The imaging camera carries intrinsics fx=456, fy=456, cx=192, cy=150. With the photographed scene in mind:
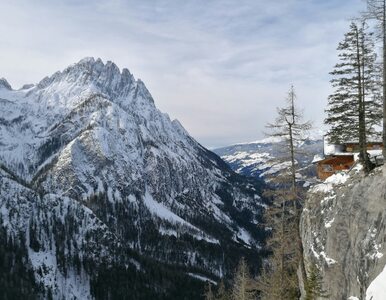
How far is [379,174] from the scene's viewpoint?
30531 mm

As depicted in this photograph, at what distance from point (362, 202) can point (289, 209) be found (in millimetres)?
5518

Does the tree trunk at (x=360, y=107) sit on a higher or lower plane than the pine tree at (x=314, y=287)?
higher

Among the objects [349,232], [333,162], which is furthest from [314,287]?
[333,162]

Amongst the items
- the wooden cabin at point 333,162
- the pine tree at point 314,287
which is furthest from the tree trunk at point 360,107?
the wooden cabin at point 333,162

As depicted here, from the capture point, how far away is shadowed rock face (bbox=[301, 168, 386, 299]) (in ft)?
90.0

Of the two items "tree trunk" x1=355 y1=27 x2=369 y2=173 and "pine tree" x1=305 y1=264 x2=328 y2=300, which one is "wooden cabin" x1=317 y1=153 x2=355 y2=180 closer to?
"tree trunk" x1=355 y1=27 x2=369 y2=173

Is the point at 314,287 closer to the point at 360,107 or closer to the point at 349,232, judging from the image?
the point at 349,232

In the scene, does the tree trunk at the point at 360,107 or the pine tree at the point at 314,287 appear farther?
the tree trunk at the point at 360,107

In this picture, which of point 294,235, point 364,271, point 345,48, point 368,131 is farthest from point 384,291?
point 345,48

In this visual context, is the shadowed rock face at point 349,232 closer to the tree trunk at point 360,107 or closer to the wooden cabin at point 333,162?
the tree trunk at point 360,107

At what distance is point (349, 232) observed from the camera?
1191 inches

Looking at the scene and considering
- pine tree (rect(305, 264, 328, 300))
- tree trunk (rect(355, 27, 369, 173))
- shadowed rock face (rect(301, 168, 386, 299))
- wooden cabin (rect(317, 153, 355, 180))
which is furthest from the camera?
wooden cabin (rect(317, 153, 355, 180))

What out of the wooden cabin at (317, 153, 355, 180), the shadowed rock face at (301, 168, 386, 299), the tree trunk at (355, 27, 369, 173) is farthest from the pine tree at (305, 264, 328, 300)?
the wooden cabin at (317, 153, 355, 180)

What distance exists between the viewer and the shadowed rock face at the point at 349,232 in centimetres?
2744
